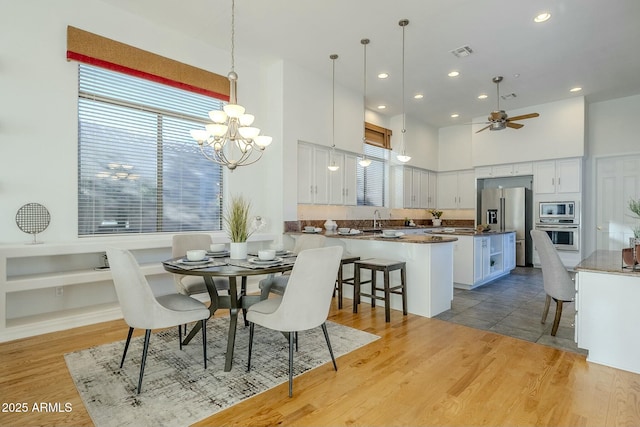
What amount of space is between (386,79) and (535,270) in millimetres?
4687

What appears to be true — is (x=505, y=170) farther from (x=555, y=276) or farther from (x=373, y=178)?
(x=555, y=276)

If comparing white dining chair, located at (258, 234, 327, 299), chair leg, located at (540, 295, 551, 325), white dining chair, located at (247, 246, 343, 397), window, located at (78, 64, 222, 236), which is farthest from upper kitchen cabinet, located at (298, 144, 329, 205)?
chair leg, located at (540, 295, 551, 325)

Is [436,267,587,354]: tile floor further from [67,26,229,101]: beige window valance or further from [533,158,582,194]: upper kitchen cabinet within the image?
[67,26,229,101]: beige window valance

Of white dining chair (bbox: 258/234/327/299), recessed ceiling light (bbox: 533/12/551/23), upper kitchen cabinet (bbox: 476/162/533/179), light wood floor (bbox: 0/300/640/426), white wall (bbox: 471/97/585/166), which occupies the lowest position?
light wood floor (bbox: 0/300/640/426)

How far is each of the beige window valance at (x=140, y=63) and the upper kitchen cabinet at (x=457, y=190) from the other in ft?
19.8

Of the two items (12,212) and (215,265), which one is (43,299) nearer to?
(12,212)

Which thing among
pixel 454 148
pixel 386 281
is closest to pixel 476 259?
pixel 386 281

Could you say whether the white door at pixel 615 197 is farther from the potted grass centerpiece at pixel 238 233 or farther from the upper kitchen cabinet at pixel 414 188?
the potted grass centerpiece at pixel 238 233

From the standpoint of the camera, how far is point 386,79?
5.55 m

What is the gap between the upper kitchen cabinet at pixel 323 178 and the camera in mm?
5309

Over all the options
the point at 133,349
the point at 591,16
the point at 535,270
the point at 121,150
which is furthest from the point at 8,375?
the point at 535,270

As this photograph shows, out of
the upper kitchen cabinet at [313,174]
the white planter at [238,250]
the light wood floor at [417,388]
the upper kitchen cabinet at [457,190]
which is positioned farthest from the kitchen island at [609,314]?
the upper kitchen cabinet at [457,190]

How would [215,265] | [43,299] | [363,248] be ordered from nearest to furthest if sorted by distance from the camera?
[215,265]
[43,299]
[363,248]

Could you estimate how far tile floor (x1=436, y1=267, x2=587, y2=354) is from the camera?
312 cm
